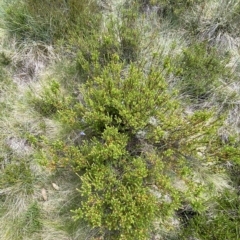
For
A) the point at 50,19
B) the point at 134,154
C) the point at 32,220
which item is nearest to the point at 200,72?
the point at 134,154

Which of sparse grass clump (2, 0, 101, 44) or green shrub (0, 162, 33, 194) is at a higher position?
sparse grass clump (2, 0, 101, 44)

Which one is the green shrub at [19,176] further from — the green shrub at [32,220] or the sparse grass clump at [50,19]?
the sparse grass clump at [50,19]

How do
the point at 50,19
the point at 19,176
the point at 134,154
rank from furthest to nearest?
the point at 50,19 < the point at 19,176 < the point at 134,154

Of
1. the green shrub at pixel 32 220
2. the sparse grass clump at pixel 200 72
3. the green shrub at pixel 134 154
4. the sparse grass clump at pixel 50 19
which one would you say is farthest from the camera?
the sparse grass clump at pixel 50 19

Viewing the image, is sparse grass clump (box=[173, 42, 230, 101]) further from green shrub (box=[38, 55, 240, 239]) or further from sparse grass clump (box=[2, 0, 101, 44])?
sparse grass clump (box=[2, 0, 101, 44])

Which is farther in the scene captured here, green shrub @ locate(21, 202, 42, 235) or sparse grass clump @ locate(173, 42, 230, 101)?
sparse grass clump @ locate(173, 42, 230, 101)

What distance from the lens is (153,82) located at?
2.45 meters

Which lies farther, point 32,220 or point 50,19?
point 50,19

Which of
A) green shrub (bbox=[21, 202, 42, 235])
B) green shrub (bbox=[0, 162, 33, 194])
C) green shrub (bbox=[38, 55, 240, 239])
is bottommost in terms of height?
green shrub (bbox=[21, 202, 42, 235])

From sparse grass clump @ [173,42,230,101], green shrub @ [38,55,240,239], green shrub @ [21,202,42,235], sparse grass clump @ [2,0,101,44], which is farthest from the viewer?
sparse grass clump @ [2,0,101,44]

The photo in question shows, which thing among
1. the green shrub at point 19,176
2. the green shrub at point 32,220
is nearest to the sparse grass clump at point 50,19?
the green shrub at point 19,176

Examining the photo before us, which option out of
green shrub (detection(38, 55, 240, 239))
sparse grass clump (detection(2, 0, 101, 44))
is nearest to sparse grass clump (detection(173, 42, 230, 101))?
green shrub (detection(38, 55, 240, 239))

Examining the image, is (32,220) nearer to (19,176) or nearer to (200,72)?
(19,176)

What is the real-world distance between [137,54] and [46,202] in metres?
2.16
